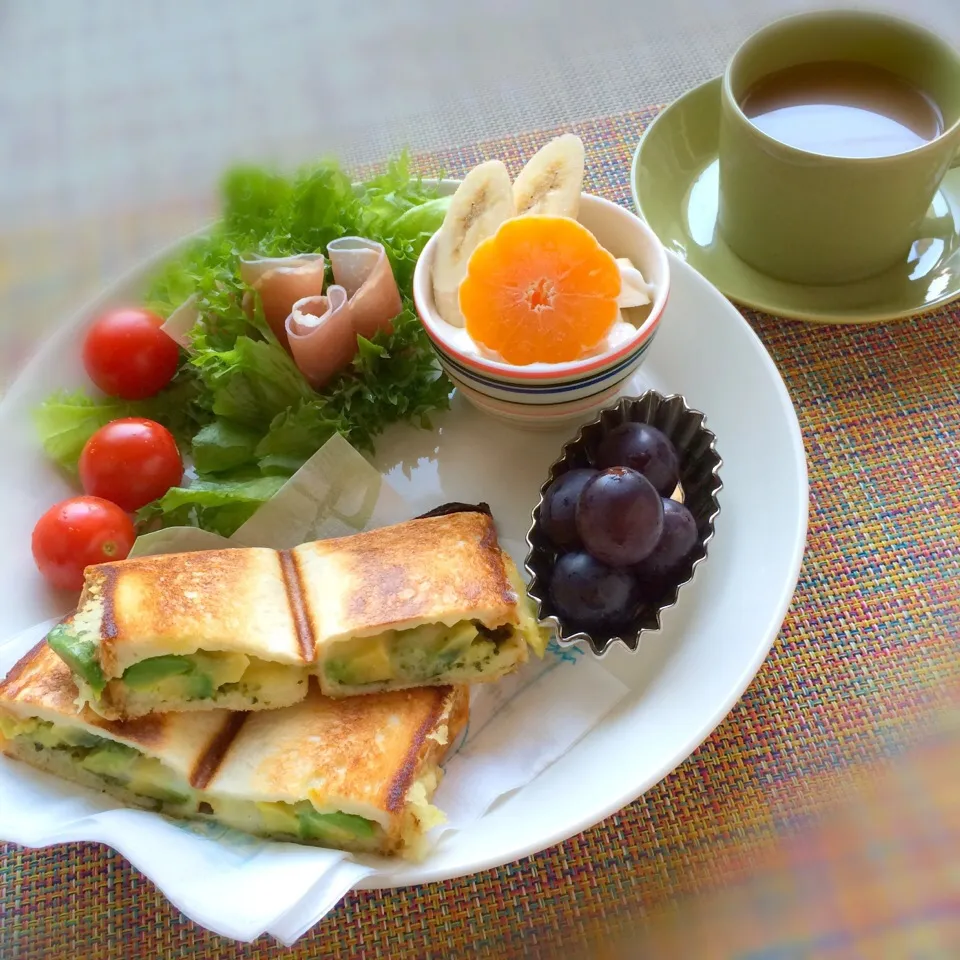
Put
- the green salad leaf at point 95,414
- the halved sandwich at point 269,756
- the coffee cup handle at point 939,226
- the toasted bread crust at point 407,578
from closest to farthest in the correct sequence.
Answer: the halved sandwich at point 269,756, the toasted bread crust at point 407,578, the green salad leaf at point 95,414, the coffee cup handle at point 939,226

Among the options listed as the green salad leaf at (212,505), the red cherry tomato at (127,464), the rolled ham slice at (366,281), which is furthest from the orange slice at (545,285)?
the red cherry tomato at (127,464)

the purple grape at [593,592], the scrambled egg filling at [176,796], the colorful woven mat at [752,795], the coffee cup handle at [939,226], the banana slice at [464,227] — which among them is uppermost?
the banana slice at [464,227]

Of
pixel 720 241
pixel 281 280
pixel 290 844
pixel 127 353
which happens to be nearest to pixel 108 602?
pixel 290 844

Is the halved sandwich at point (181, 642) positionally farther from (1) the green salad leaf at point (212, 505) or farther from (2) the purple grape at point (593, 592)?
(2) the purple grape at point (593, 592)

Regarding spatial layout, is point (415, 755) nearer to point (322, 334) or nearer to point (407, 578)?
point (407, 578)

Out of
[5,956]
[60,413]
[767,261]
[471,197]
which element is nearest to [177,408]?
[60,413]

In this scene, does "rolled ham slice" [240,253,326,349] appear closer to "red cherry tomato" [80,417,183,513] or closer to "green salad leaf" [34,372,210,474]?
"green salad leaf" [34,372,210,474]
